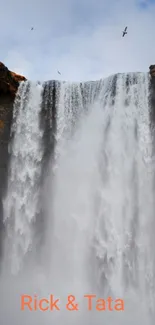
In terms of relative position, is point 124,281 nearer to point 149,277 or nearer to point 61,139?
point 149,277

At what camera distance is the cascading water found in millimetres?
12773

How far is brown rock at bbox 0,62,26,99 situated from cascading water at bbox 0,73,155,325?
501 mm

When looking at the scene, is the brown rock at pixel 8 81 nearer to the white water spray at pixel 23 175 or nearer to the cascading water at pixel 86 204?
the white water spray at pixel 23 175

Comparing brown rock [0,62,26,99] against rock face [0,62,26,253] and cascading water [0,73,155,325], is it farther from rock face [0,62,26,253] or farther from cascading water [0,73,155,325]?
cascading water [0,73,155,325]

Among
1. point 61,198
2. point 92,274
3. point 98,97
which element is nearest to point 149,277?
point 92,274

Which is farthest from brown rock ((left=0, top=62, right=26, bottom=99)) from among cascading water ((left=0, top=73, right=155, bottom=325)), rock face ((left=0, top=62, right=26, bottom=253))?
cascading water ((left=0, top=73, right=155, bottom=325))

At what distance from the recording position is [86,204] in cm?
1453

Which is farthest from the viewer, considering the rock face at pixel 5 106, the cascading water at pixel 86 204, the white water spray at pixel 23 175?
Answer: the rock face at pixel 5 106

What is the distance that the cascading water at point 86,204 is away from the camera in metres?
12.8

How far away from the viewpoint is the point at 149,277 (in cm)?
1291

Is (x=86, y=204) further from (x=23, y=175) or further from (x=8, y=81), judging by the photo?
(x=8, y=81)

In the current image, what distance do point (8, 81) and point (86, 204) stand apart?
671cm

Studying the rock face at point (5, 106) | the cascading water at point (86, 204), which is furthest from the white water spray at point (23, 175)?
the rock face at point (5, 106)

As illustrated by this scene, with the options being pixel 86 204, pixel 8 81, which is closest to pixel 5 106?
pixel 8 81
